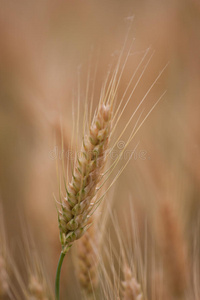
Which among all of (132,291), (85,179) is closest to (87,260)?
(132,291)

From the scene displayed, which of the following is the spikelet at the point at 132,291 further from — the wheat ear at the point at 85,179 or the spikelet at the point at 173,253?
the spikelet at the point at 173,253

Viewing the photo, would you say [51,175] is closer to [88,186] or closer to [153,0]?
[88,186]

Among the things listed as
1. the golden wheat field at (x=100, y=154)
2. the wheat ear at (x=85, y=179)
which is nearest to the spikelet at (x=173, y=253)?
the golden wheat field at (x=100, y=154)

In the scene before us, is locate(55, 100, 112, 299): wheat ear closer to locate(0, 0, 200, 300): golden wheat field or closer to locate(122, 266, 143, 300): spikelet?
locate(0, 0, 200, 300): golden wheat field

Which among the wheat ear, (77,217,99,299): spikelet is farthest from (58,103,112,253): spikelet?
(77,217,99,299): spikelet

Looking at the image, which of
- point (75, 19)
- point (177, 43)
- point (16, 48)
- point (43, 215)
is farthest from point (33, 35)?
point (43, 215)

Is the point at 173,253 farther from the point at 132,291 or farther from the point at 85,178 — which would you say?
the point at 85,178

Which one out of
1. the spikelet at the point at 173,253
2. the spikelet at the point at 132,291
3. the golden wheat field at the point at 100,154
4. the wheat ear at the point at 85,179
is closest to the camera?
the wheat ear at the point at 85,179
